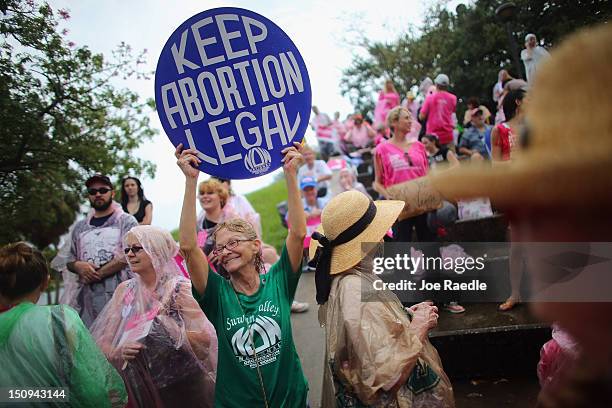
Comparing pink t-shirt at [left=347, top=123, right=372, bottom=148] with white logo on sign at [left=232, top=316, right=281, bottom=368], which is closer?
white logo on sign at [left=232, top=316, right=281, bottom=368]

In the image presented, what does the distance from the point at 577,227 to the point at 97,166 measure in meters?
3.81

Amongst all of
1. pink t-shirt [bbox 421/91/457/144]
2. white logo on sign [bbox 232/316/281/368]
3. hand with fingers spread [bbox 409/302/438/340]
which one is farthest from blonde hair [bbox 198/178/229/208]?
pink t-shirt [bbox 421/91/457/144]

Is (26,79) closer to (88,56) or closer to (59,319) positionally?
(88,56)

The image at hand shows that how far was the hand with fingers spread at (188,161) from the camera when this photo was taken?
2.16m

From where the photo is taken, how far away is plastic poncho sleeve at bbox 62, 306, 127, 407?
79.0 inches

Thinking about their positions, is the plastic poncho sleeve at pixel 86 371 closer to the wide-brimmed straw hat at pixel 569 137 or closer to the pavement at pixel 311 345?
the pavement at pixel 311 345

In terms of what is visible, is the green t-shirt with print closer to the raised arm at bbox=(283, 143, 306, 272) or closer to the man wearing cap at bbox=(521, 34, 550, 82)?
the raised arm at bbox=(283, 143, 306, 272)

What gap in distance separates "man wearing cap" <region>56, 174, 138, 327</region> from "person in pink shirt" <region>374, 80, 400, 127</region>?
310 inches

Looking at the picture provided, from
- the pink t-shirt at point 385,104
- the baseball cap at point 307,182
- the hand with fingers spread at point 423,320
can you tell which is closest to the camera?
the hand with fingers spread at point 423,320

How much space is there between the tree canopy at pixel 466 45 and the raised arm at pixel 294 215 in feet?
7.13

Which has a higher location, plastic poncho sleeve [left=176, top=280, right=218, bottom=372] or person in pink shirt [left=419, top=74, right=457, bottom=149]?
person in pink shirt [left=419, top=74, right=457, bottom=149]

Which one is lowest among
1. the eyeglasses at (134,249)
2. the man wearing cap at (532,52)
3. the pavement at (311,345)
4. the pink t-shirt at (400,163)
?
the pavement at (311,345)

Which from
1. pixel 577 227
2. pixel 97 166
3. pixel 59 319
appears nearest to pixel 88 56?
pixel 97 166

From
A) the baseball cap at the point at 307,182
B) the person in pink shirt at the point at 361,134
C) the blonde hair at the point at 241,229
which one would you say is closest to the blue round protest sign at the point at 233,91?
the blonde hair at the point at 241,229
